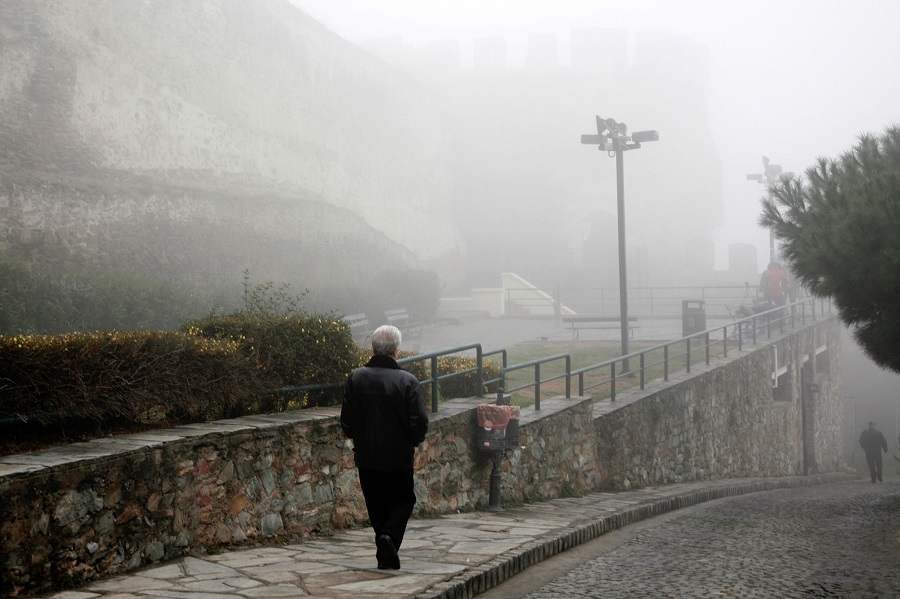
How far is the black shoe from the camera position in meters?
5.89

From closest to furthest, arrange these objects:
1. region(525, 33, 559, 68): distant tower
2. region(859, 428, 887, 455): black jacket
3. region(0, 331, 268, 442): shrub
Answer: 1. region(0, 331, 268, 442): shrub
2. region(859, 428, 887, 455): black jacket
3. region(525, 33, 559, 68): distant tower

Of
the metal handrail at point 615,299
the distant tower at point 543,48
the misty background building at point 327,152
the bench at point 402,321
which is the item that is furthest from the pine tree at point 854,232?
the distant tower at point 543,48

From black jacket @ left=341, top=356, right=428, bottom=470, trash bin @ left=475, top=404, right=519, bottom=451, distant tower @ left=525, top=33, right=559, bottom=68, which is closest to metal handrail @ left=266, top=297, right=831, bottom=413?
trash bin @ left=475, top=404, right=519, bottom=451

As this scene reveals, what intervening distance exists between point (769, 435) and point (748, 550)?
48.3 feet

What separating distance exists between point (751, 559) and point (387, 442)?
127 inches

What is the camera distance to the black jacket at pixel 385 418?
5.88 m

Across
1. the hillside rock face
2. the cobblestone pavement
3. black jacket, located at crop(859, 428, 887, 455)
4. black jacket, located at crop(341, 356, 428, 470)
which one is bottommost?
black jacket, located at crop(859, 428, 887, 455)

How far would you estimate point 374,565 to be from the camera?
6.12 metres

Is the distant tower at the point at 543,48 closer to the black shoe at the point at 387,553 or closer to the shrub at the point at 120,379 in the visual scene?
the shrub at the point at 120,379

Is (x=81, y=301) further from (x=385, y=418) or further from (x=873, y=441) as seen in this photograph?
(x=873, y=441)

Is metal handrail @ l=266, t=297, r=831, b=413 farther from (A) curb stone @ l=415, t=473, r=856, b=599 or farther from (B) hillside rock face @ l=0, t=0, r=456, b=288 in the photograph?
(B) hillside rock face @ l=0, t=0, r=456, b=288

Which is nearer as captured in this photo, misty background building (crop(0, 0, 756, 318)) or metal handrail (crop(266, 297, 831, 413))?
metal handrail (crop(266, 297, 831, 413))

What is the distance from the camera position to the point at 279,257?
97.1 feet

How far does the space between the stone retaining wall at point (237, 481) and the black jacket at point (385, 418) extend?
1.04 metres
